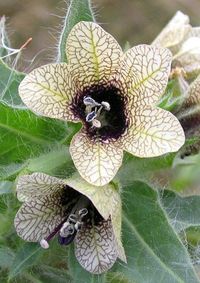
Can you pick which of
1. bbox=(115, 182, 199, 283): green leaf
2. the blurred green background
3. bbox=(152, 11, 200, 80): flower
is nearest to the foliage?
bbox=(115, 182, 199, 283): green leaf

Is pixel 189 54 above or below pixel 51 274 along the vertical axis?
above

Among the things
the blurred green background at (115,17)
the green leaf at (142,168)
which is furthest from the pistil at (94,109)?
the blurred green background at (115,17)

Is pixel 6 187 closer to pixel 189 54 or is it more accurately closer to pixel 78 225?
pixel 78 225

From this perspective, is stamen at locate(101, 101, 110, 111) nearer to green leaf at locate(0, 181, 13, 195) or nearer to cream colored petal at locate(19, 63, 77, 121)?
cream colored petal at locate(19, 63, 77, 121)

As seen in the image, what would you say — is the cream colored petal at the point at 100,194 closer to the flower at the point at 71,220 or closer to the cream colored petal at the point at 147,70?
the flower at the point at 71,220

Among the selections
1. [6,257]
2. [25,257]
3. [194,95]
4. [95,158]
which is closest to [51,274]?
[6,257]

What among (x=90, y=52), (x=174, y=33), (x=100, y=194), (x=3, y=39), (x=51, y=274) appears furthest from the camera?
(x=174, y=33)

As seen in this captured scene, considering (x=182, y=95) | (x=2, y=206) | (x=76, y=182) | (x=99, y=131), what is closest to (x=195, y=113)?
(x=182, y=95)
